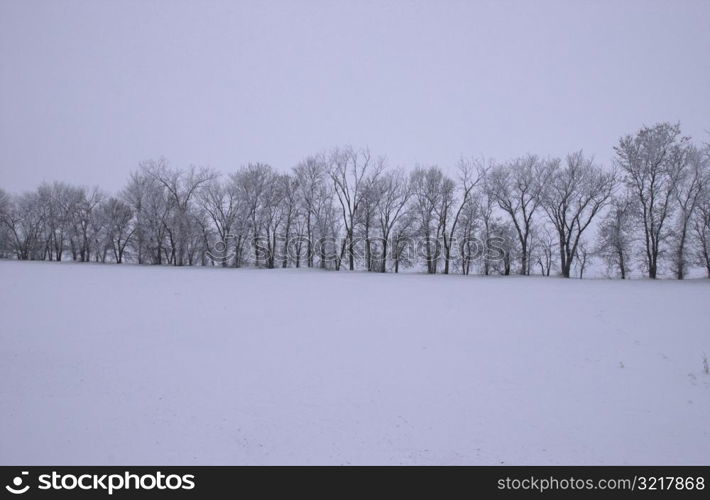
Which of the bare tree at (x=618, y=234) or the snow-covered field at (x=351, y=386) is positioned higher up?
the bare tree at (x=618, y=234)

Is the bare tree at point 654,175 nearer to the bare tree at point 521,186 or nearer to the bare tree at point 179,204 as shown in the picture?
the bare tree at point 521,186

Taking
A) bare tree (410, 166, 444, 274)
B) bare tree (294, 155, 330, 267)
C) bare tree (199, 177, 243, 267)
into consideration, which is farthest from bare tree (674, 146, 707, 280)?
bare tree (199, 177, 243, 267)

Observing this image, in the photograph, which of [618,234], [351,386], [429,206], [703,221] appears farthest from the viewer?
[429,206]

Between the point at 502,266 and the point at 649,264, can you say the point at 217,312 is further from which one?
A: the point at 649,264

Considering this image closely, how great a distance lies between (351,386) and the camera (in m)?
6.28

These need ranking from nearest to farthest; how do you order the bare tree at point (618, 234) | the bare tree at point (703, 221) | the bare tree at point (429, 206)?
the bare tree at point (703, 221) < the bare tree at point (618, 234) < the bare tree at point (429, 206)

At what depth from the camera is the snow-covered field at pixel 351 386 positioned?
4.45 meters

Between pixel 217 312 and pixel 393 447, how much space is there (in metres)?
9.47

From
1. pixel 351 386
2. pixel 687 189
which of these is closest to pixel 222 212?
pixel 351 386

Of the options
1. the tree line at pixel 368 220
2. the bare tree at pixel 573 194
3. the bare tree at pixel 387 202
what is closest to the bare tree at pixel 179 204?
the tree line at pixel 368 220

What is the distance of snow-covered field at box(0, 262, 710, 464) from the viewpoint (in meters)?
4.45

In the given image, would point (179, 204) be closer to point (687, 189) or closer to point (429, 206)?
point (429, 206)

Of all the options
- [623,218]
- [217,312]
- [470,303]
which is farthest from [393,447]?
[623,218]

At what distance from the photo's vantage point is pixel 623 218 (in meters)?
29.3
